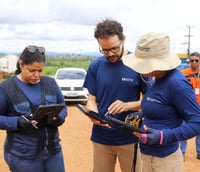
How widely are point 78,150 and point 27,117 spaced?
4272mm

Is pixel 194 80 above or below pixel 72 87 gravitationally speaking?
above

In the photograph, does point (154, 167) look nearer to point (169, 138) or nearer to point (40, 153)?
point (169, 138)

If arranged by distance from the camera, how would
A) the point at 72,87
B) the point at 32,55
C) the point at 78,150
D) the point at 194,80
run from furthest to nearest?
1. the point at 72,87
2. the point at 78,150
3. the point at 194,80
4. the point at 32,55

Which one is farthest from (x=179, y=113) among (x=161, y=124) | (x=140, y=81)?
(x=140, y=81)

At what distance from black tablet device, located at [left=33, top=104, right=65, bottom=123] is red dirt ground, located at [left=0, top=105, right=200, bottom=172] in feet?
9.87

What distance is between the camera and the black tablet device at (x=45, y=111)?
9.29 feet

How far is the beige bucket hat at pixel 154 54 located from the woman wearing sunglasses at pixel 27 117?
87cm

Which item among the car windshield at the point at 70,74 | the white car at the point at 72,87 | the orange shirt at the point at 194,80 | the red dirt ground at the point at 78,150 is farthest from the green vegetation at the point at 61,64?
the orange shirt at the point at 194,80

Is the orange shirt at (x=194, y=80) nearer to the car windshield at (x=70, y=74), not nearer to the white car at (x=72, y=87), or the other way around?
the white car at (x=72, y=87)

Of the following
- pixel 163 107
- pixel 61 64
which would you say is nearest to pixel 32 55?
pixel 163 107

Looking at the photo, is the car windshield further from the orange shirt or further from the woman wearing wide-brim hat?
the woman wearing wide-brim hat

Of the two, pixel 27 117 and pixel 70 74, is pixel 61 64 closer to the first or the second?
pixel 70 74

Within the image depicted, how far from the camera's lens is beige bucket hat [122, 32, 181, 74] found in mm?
2523

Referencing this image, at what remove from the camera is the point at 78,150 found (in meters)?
7.10
